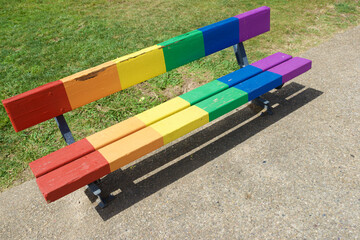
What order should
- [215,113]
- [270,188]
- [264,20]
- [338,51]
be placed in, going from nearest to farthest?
1. [270,188]
2. [215,113]
3. [264,20]
4. [338,51]

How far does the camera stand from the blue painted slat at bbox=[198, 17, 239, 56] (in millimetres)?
3900

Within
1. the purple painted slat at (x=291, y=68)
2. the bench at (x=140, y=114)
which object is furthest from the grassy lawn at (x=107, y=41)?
the purple painted slat at (x=291, y=68)

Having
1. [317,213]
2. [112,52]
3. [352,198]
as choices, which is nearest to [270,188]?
[317,213]

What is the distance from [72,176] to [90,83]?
950mm

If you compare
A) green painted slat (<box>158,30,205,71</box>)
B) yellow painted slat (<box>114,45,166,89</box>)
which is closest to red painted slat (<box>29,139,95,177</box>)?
yellow painted slat (<box>114,45,166,89</box>)

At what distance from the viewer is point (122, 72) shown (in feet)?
11.2

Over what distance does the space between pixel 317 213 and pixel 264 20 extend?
2.49 metres

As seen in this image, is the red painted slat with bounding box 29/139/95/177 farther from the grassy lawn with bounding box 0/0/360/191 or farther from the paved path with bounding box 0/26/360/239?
the grassy lawn with bounding box 0/0/360/191

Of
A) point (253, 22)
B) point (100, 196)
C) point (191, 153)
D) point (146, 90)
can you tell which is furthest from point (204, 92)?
point (100, 196)

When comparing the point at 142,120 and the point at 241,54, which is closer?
the point at 142,120

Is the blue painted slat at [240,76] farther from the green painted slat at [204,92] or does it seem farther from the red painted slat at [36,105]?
the red painted slat at [36,105]

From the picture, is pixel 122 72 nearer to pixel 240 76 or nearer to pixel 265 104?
pixel 240 76

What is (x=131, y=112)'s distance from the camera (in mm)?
4480

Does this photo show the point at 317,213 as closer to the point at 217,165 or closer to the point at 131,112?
the point at 217,165
